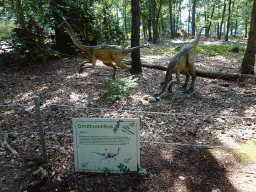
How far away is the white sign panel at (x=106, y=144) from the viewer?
8.29ft

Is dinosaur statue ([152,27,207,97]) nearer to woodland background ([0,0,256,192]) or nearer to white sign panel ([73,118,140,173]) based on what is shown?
woodland background ([0,0,256,192])

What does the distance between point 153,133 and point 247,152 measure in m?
1.74

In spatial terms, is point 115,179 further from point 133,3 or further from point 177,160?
point 133,3

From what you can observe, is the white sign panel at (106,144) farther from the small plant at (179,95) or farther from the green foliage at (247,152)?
the small plant at (179,95)

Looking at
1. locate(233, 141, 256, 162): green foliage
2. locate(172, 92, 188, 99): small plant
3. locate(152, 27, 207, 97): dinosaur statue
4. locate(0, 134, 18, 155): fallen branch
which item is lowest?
locate(233, 141, 256, 162): green foliage

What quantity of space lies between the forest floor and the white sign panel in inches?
7.2

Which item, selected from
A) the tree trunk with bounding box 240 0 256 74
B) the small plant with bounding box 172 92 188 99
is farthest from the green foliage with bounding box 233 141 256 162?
the tree trunk with bounding box 240 0 256 74

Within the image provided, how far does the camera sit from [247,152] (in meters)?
3.24

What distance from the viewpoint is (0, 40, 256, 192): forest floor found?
267 cm

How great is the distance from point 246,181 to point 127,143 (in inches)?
71.4

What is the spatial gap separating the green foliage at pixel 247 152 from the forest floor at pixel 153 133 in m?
0.02

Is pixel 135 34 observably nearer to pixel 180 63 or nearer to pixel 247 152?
pixel 180 63

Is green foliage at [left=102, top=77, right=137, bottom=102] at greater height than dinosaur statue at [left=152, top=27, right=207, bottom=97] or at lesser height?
lesser

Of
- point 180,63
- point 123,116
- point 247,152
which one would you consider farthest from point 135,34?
point 247,152
